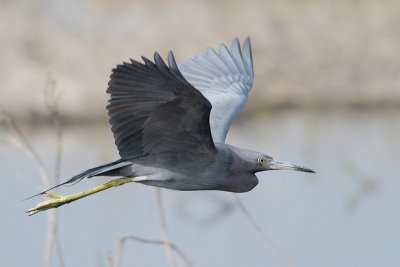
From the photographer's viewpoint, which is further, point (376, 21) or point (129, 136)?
point (376, 21)

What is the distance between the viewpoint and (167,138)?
4.71 metres

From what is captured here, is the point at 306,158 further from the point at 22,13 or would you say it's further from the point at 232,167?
the point at 232,167

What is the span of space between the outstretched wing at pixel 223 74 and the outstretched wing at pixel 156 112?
1.12 m

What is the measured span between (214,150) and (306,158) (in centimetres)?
500

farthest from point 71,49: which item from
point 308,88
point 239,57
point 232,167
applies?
point 232,167

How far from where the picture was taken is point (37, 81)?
10734 millimetres

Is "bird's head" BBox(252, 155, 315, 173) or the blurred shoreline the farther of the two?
the blurred shoreline

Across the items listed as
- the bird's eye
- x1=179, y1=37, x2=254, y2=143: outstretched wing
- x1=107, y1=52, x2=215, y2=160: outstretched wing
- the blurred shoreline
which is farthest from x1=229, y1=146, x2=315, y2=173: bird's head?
the blurred shoreline

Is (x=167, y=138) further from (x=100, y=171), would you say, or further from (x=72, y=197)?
(x=72, y=197)

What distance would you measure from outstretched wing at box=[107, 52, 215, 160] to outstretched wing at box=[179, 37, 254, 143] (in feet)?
3.68

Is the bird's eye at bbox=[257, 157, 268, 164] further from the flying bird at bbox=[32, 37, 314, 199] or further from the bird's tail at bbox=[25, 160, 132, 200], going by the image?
the bird's tail at bbox=[25, 160, 132, 200]

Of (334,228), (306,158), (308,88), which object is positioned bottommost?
(334,228)

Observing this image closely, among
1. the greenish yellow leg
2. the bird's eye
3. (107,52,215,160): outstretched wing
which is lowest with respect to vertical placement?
the greenish yellow leg

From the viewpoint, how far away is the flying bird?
4.41 m
